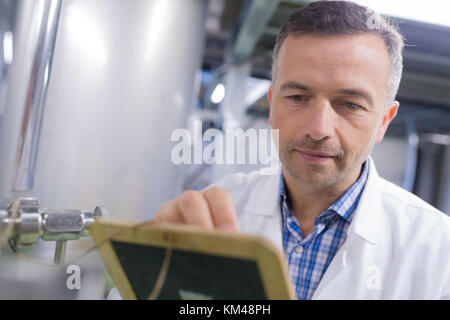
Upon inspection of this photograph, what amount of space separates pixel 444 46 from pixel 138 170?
1.19 meters

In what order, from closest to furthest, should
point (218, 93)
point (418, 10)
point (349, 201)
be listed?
point (349, 201), point (418, 10), point (218, 93)

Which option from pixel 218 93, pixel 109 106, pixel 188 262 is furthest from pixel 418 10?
pixel 218 93

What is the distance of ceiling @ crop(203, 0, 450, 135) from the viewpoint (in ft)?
3.71

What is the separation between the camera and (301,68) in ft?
2.02

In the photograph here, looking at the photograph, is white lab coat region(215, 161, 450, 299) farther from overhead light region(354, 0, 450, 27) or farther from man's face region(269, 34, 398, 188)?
overhead light region(354, 0, 450, 27)

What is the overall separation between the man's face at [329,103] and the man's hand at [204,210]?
24 centimetres

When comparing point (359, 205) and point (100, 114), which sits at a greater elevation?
point (100, 114)

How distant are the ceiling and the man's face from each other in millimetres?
230

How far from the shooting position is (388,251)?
25.6 inches

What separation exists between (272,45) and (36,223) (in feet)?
4.56

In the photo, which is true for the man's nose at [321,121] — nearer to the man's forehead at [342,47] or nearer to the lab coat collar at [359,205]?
the man's forehead at [342,47]

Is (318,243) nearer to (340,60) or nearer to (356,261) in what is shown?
(356,261)

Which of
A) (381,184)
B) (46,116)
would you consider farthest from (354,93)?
(46,116)

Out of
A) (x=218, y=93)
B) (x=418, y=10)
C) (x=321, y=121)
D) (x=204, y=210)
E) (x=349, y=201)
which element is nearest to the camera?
(x=204, y=210)
